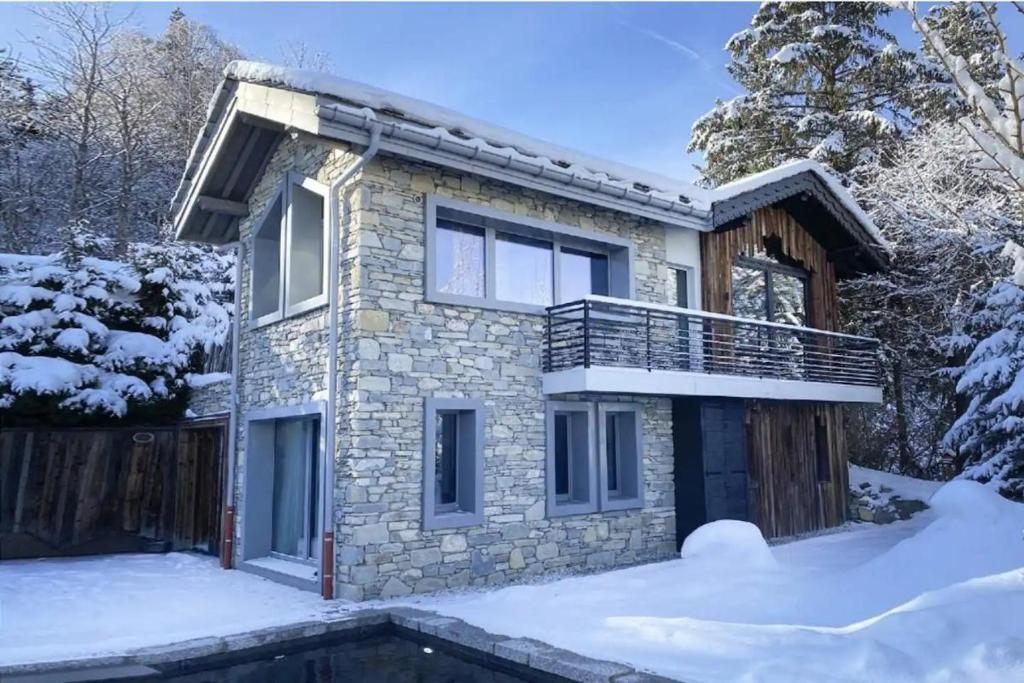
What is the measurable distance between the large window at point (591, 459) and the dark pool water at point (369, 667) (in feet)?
11.9

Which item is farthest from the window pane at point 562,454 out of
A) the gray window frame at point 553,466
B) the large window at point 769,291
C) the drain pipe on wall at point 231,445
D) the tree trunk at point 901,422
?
the tree trunk at point 901,422

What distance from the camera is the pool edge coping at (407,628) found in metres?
5.73

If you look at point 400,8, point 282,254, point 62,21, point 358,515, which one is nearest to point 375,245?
point 282,254

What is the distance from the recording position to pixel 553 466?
10.4m

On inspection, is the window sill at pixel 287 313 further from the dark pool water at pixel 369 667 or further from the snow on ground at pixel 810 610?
the dark pool water at pixel 369 667

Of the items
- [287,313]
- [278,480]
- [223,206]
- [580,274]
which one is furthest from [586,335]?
[223,206]

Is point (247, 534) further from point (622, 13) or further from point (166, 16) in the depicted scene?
point (166, 16)

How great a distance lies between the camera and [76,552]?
12250mm

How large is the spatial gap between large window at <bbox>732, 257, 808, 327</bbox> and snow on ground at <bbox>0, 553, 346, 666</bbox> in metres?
9.11

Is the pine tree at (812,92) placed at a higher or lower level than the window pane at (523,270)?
higher

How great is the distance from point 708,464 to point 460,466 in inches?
163

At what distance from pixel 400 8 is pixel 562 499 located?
7.71 metres

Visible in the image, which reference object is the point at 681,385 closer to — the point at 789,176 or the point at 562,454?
the point at 562,454

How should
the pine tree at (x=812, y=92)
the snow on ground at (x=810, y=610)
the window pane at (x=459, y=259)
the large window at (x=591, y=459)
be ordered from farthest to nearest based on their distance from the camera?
the pine tree at (x=812, y=92)
the large window at (x=591, y=459)
the window pane at (x=459, y=259)
the snow on ground at (x=810, y=610)
